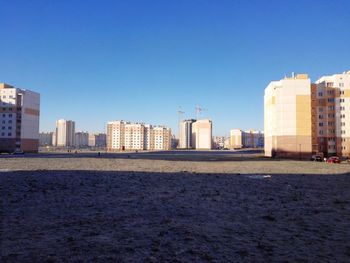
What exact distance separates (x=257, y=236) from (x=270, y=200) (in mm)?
6552

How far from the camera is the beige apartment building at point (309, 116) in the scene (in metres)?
66.2

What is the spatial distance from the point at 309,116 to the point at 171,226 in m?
64.4

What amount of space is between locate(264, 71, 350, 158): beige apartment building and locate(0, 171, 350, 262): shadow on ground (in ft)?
174

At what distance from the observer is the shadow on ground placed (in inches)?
268

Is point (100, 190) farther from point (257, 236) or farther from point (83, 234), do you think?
point (257, 236)

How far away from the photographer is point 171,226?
9.47m

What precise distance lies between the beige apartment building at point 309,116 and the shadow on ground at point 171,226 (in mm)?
53165

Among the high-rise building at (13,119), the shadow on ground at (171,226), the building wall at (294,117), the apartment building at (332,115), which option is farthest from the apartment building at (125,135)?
the shadow on ground at (171,226)

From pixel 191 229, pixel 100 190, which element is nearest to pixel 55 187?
pixel 100 190

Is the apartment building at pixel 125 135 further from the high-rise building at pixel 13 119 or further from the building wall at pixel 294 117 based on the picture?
the building wall at pixel 294 117

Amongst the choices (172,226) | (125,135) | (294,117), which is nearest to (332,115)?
(294,117)

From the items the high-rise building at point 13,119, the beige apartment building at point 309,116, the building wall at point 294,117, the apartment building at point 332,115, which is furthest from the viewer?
the high-rise building at point 13,119

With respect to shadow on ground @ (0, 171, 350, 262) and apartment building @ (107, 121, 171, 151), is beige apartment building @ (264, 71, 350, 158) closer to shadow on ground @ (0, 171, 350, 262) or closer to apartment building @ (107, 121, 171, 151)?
shadow on ground @ (0, 171, 350, 262)

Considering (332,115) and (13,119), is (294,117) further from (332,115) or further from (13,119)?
(13,119)
